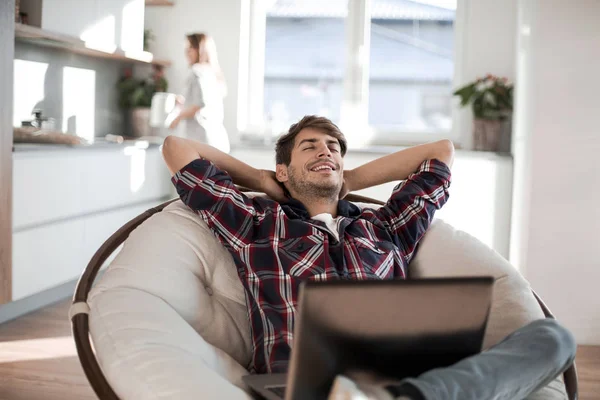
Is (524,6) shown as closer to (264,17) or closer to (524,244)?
(524,244)

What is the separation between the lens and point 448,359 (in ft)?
4.69

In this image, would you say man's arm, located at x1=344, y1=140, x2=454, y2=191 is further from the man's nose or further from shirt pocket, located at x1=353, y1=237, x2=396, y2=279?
shirt pocket, located at x1=353, y1=237, x2=396, y2=279

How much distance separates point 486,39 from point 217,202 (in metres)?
3.88

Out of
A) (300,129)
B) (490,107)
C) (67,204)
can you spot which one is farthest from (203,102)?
(300,129)

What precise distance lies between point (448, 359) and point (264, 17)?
16.4 ft

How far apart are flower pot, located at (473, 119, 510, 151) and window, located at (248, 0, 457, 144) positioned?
557 mm

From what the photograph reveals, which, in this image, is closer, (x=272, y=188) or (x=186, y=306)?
(x=186, y=306)

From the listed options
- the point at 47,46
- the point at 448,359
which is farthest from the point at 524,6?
the point at 448,359

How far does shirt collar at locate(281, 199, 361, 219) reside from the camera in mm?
2346

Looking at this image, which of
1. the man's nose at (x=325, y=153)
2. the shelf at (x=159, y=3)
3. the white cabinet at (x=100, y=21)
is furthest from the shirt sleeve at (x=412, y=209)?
the shelf at (x=159, y=3)

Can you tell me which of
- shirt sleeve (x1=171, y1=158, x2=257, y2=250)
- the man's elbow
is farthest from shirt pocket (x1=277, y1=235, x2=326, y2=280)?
the man's elbow

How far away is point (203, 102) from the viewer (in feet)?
17.4

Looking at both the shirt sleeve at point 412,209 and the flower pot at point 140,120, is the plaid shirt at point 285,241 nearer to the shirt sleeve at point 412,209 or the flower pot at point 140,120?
the shirt sleeve at point 412,209

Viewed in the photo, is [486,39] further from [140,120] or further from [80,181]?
[80,181]
